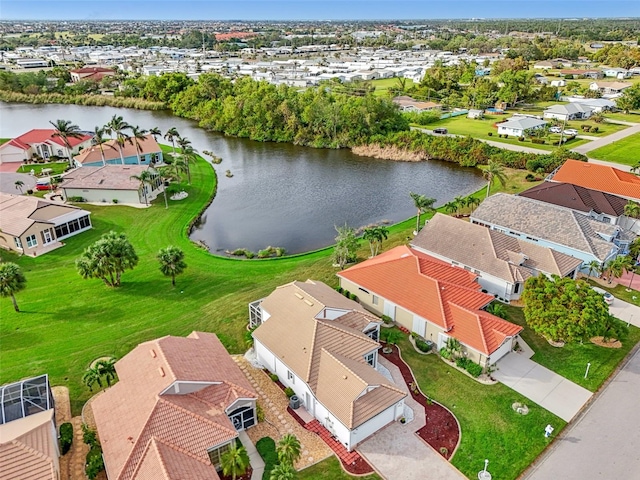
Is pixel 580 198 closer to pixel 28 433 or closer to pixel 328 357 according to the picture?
pixel 328 357

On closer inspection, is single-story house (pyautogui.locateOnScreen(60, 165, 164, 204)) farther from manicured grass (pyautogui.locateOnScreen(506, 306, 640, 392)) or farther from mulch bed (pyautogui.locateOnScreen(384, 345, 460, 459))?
manicured grass (pyautogui.locateOnScreen(506, 306, 640, 392))

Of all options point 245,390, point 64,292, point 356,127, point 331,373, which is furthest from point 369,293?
point 356,127

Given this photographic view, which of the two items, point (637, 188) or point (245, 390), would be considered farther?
point (637, 188)

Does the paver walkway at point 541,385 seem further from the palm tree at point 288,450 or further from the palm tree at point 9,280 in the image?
the palm tree at point 9,280

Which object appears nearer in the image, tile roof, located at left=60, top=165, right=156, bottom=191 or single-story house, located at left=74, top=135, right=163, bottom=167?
tile roof, located at left=60, top=165, right=156, bottom=191

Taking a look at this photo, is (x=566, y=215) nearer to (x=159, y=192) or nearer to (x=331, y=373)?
(x=331, y=373)

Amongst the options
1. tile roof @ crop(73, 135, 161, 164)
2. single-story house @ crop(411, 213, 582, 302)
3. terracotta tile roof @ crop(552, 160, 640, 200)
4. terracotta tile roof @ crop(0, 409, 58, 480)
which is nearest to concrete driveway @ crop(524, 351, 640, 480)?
single-story house @ crop(411, 213, 582, 302)
